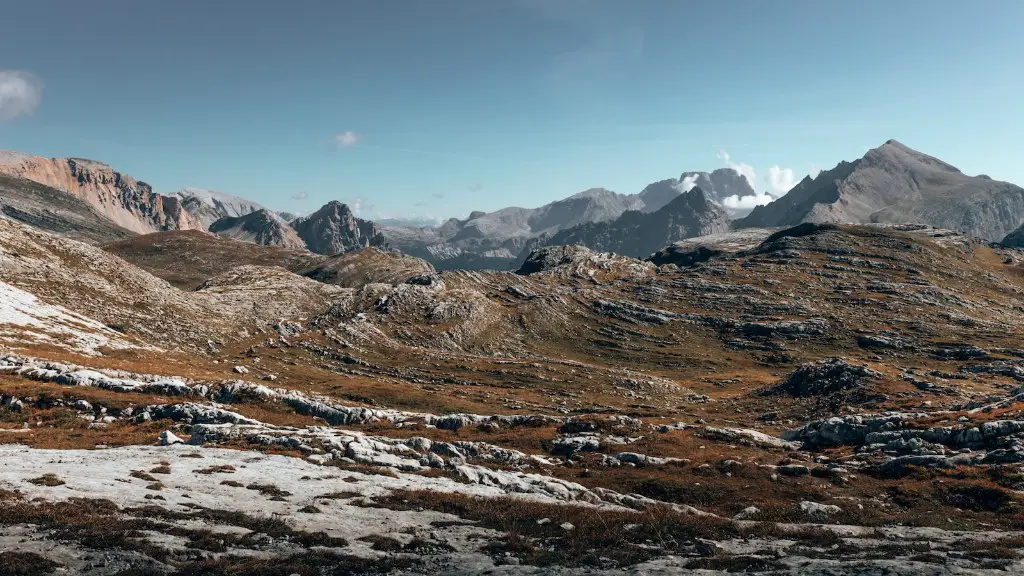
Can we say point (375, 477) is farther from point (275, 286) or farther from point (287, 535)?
point (275, 286)

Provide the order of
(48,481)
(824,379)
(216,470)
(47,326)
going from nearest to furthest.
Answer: (48,481) < (216,470) < (47,326) < (824,379)

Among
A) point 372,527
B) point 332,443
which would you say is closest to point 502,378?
point 332,443

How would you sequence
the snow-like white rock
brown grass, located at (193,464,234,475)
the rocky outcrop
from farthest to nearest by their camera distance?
the rocky outcrop, the snow-like white rock, brown grass, located at (193,464,234,475)

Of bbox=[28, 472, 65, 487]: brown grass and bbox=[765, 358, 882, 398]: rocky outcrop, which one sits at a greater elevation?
bbox=[28, 472, 65, 487]: brown grass

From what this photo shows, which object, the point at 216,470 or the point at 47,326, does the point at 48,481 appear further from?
the point at 47,326

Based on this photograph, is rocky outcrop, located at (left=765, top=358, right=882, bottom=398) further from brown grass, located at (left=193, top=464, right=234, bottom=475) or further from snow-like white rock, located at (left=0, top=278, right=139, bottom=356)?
snow-like white rock, located at (left=0, top=278, right=139, bottom=356)

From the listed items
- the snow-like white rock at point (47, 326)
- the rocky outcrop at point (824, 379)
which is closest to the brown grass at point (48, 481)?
the snow-like white rock at point (47, 326)

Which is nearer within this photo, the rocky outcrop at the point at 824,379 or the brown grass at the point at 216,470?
the brown grass at the point at 216,470

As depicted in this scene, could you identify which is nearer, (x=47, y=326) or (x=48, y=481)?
(x=48, y=481)

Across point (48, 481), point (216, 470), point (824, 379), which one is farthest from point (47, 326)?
point (824, 379)

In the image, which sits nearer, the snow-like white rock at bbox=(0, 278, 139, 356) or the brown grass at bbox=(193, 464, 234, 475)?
the brown grass at bbox=(193, 464, 234, 475)

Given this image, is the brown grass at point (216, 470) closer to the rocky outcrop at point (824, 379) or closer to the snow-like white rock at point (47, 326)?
the snow-like white rock at point (47, 326)

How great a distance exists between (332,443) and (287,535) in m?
24.1

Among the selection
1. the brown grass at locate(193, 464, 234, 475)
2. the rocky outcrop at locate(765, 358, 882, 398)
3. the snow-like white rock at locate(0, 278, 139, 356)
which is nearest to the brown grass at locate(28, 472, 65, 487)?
the brown grass at locate(193, 464, 234, 475)
